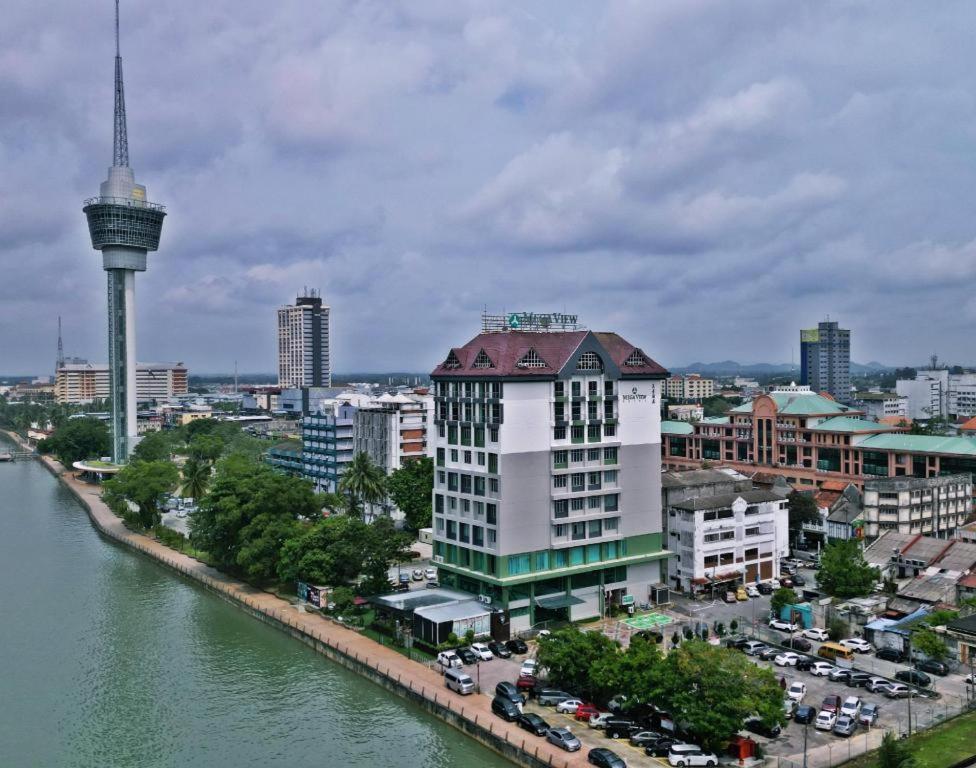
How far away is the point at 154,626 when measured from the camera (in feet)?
168

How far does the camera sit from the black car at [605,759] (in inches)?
1162

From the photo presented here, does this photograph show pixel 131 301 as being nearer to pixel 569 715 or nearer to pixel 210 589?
pixel 210 589

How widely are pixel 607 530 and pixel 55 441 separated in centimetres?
11214

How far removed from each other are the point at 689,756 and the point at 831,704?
8.09 meters

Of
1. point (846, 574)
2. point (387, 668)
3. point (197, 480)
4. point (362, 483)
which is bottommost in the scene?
point (387, 668)

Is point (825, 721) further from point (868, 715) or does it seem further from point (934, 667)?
point (934, 667)

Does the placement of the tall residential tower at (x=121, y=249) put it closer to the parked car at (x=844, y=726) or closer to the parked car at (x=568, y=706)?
the parked car at (x=568, y=706)

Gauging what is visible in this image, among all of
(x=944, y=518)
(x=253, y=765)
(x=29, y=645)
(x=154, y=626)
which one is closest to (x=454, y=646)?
(x=253, y=765)

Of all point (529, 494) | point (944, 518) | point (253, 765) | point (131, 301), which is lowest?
point (253, 765)

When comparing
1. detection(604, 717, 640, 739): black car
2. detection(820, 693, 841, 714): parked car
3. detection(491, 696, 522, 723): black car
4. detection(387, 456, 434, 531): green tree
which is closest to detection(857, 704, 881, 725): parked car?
detection(820, 693, 841, 714): parked car

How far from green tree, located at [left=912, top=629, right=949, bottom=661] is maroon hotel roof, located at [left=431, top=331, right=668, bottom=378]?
19807 millimetres

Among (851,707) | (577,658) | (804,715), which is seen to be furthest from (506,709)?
(851,707)

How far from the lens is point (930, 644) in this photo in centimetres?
3834

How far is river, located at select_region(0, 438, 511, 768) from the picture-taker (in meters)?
34.0
